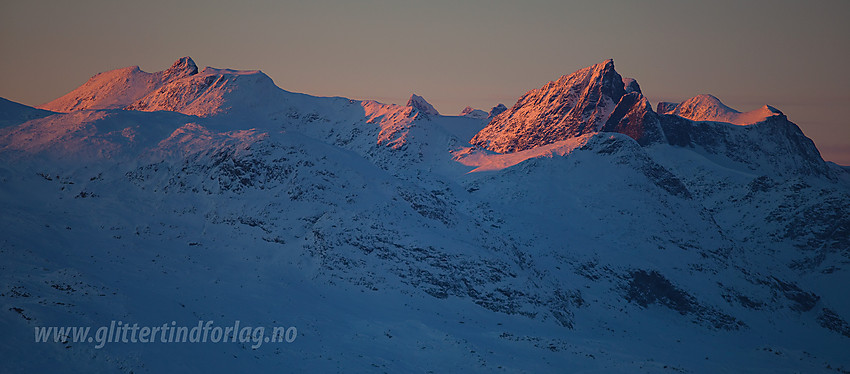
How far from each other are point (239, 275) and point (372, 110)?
74473mm

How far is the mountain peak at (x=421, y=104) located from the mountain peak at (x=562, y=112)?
38630mm

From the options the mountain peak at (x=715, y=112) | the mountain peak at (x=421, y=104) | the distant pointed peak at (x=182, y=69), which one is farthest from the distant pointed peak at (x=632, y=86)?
the distant pointed peak at (x=182, y=69)

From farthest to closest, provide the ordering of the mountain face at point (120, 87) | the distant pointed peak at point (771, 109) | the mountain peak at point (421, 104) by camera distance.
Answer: the mountain peak at point (421, 104) < the distant pointed peak at point (771, 109) < the mountain face at point (120, 87)

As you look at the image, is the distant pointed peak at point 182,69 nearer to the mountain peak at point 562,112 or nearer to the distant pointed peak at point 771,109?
the mountain peak at point 562,112

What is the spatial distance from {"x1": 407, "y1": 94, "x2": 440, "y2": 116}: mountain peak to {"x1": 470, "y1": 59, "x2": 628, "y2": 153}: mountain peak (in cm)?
3863

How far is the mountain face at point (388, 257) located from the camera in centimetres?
3603

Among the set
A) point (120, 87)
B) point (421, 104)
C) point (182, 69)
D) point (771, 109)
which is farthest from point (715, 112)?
point (120, 87)

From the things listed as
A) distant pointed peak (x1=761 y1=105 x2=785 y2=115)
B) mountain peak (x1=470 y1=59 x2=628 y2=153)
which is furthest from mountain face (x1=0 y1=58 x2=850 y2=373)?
distant pointed peak (x1=761 y1=105 x2=785 y2=115)

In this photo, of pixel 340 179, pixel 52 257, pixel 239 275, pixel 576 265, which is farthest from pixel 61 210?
pixel 576 265

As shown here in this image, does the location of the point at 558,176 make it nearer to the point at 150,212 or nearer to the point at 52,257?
the point at 150,212

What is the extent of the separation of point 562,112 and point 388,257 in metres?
74.1

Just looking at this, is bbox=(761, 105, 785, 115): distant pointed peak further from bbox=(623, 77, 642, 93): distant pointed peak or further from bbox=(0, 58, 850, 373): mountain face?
bbox=(0, 58, 850, 373): mountain face

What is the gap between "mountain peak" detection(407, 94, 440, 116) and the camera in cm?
16012

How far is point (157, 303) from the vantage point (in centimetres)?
3541
